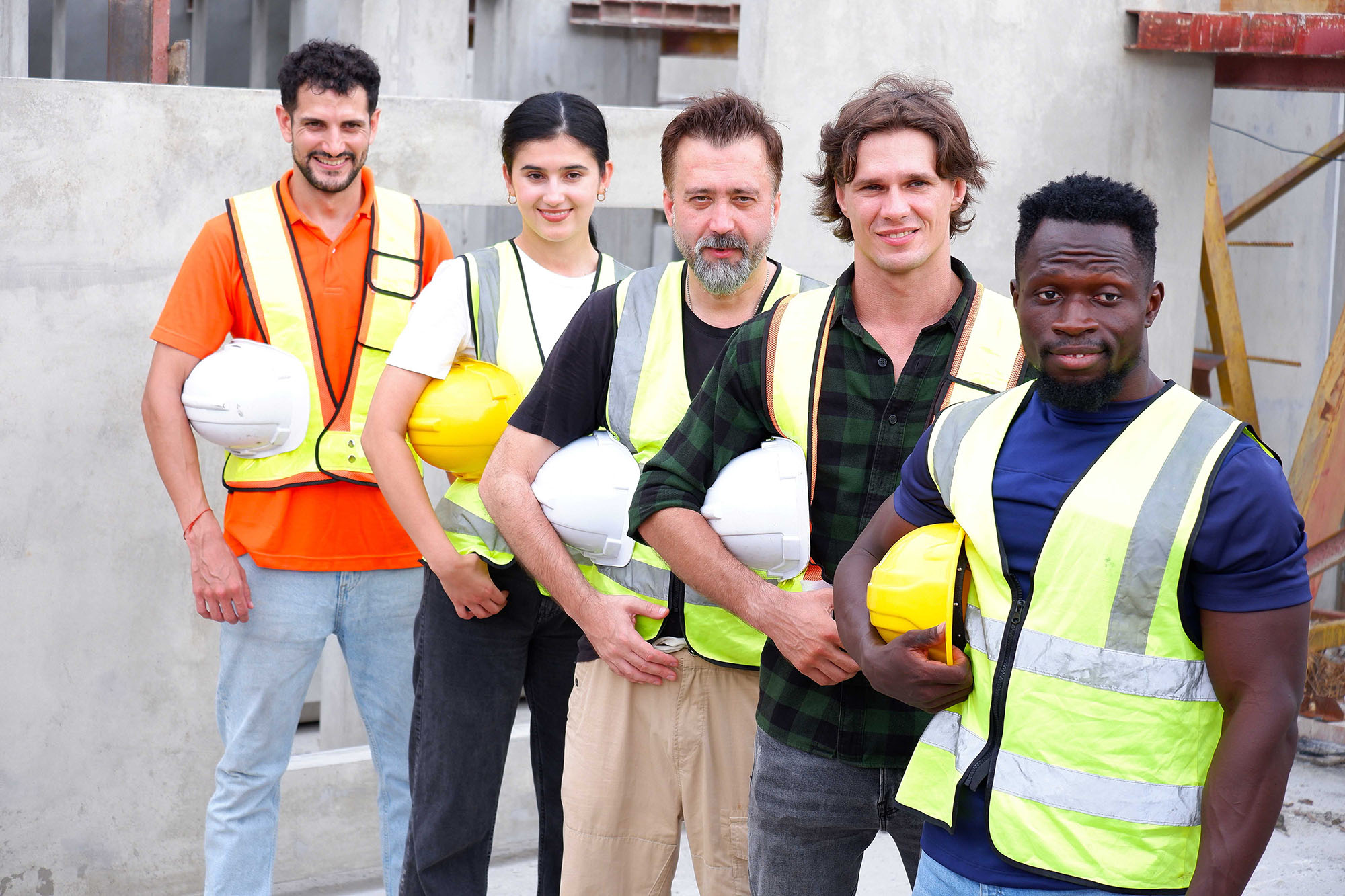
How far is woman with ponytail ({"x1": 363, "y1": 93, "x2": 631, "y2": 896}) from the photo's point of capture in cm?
316

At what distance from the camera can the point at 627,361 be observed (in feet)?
9.22

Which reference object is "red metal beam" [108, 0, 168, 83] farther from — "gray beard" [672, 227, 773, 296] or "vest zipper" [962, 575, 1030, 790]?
"vest zipper" [962, 575, 1030, 790]

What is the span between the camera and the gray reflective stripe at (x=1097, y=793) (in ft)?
5.79

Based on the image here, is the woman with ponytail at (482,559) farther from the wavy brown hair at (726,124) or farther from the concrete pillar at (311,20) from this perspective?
the concrete pillar at (311,20)

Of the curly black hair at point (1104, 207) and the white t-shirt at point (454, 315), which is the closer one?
the curly black hair at point (1104, 207)

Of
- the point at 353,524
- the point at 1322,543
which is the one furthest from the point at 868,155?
the point at 1322,543

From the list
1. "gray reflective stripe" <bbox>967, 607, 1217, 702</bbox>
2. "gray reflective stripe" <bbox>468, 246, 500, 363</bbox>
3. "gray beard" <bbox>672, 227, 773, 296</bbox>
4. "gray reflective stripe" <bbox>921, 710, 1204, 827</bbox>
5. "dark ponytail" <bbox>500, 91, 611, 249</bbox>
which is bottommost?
"gray reflective stripe" <bbox>921, 710, 1204, 827</bbox>

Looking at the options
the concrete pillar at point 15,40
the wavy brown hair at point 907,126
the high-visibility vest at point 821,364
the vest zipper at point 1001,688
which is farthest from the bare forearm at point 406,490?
the concrete pillar at point 15,40

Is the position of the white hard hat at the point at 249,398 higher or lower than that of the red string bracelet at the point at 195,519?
higher

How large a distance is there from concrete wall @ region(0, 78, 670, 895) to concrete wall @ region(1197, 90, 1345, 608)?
6.49 metres

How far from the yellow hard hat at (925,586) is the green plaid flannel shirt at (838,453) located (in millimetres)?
416

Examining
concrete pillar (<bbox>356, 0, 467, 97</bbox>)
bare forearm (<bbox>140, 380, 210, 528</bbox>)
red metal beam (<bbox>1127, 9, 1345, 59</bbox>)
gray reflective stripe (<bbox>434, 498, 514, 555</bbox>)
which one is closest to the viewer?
gray reflective stripe (<bbox>434, 498, 514, 555</bbox>)

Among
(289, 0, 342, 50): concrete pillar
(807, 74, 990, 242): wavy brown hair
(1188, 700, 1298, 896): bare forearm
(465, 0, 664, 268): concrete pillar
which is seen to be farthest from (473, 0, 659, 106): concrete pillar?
(1188, 700, 1298, 896): bare forearm

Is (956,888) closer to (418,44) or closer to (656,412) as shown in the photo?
(656,412)
